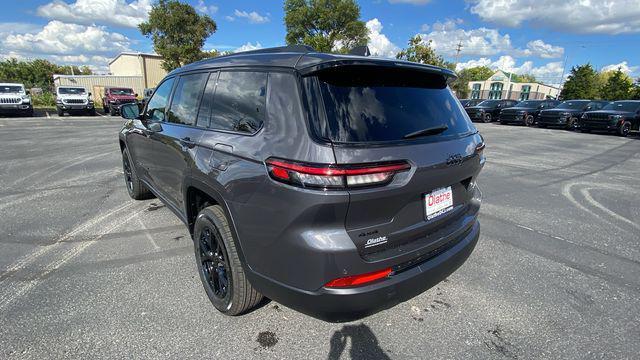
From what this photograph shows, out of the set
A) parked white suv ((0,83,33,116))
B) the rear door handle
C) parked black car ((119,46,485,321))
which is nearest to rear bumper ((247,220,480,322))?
parked black car ((119,46,485,321))

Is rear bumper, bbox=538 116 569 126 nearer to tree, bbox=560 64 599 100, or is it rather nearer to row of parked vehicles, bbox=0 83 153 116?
row of parked vehicles, bbox=0 83 153 116

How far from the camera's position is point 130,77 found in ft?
146

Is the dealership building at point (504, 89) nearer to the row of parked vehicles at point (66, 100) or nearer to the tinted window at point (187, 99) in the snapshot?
the row of parked vehicles at point (66, 100)

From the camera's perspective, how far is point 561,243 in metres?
3.93

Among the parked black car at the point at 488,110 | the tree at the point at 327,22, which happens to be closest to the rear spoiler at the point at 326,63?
the parked black car at the point at 488,110

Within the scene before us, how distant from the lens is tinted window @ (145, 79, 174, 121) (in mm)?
3684

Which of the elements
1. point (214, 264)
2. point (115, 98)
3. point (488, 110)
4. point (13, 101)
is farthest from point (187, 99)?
point (488, 110)

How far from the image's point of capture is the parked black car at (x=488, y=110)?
24828mm

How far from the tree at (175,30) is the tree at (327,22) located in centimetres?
1178

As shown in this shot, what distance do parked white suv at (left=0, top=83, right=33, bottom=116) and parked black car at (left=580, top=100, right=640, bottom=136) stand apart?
30.4 m

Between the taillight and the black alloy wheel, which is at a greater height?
the taillight

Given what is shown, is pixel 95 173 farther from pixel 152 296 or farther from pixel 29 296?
pixel 152 296

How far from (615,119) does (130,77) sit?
48397mm

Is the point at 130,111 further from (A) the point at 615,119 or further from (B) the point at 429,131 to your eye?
(A) the point at 615,119
